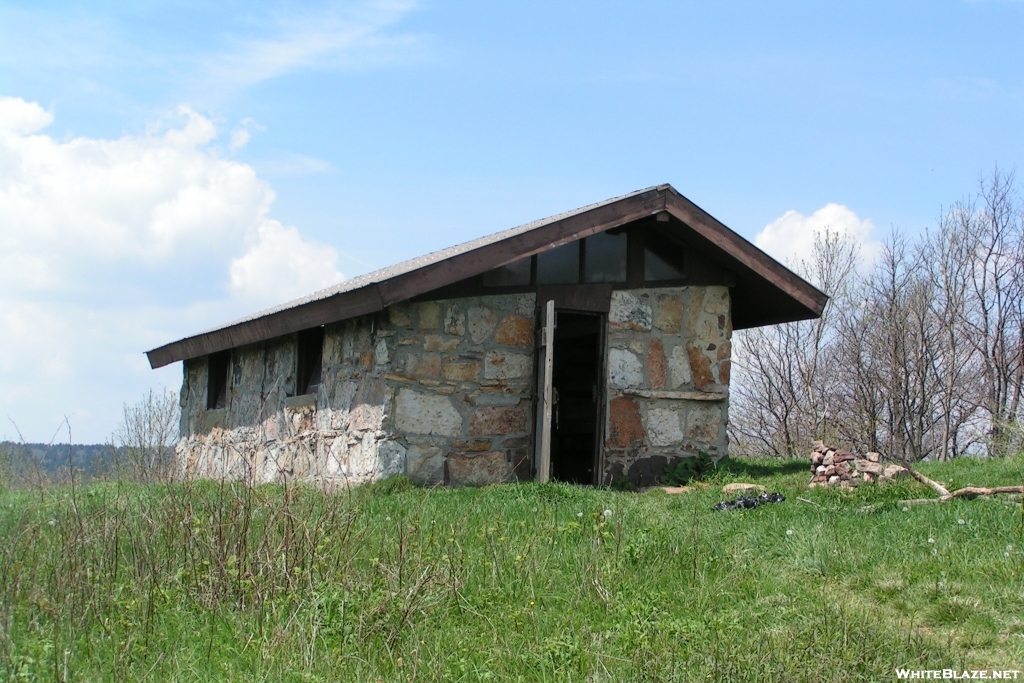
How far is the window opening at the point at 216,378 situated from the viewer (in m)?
14.2

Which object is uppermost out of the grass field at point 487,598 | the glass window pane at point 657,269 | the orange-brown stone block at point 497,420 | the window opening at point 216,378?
the glass window pane at point 657,269

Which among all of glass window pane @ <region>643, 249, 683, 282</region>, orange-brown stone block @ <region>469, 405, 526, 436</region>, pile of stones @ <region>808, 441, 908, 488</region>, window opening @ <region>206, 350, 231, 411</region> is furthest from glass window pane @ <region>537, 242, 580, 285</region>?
window opening @ <region>206, 350, 231, 411</region>

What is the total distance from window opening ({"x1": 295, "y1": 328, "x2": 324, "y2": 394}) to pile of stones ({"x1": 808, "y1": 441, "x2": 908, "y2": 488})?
5.54 meters

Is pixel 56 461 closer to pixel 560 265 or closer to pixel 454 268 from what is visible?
pixel 454 268

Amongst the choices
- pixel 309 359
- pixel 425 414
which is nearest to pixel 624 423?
pixel 425 414

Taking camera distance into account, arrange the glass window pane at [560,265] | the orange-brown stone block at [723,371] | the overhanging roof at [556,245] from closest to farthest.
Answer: the overhanging roof at [556,245], the glass window pane at [560,265], the orange-brown stone block at [723,371]

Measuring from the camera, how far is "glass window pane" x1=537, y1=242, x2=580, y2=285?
1084 centimetres

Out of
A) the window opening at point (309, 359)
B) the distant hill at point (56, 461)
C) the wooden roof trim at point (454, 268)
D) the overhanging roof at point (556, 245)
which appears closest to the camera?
the distant hill at point (56, 461)

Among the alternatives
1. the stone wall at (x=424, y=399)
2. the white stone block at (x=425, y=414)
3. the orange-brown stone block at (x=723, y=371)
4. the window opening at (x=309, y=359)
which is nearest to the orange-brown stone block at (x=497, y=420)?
the stone wall at (x=424, y=399)

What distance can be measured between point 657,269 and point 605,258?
658 millimetres

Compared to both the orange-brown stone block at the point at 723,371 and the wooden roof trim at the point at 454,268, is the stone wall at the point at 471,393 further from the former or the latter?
the wooden roof trim at the point at 454,268

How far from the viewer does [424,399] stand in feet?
32.7

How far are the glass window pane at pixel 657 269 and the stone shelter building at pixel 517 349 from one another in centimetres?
2

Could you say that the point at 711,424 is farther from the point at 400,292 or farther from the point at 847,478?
the point at 400,292
